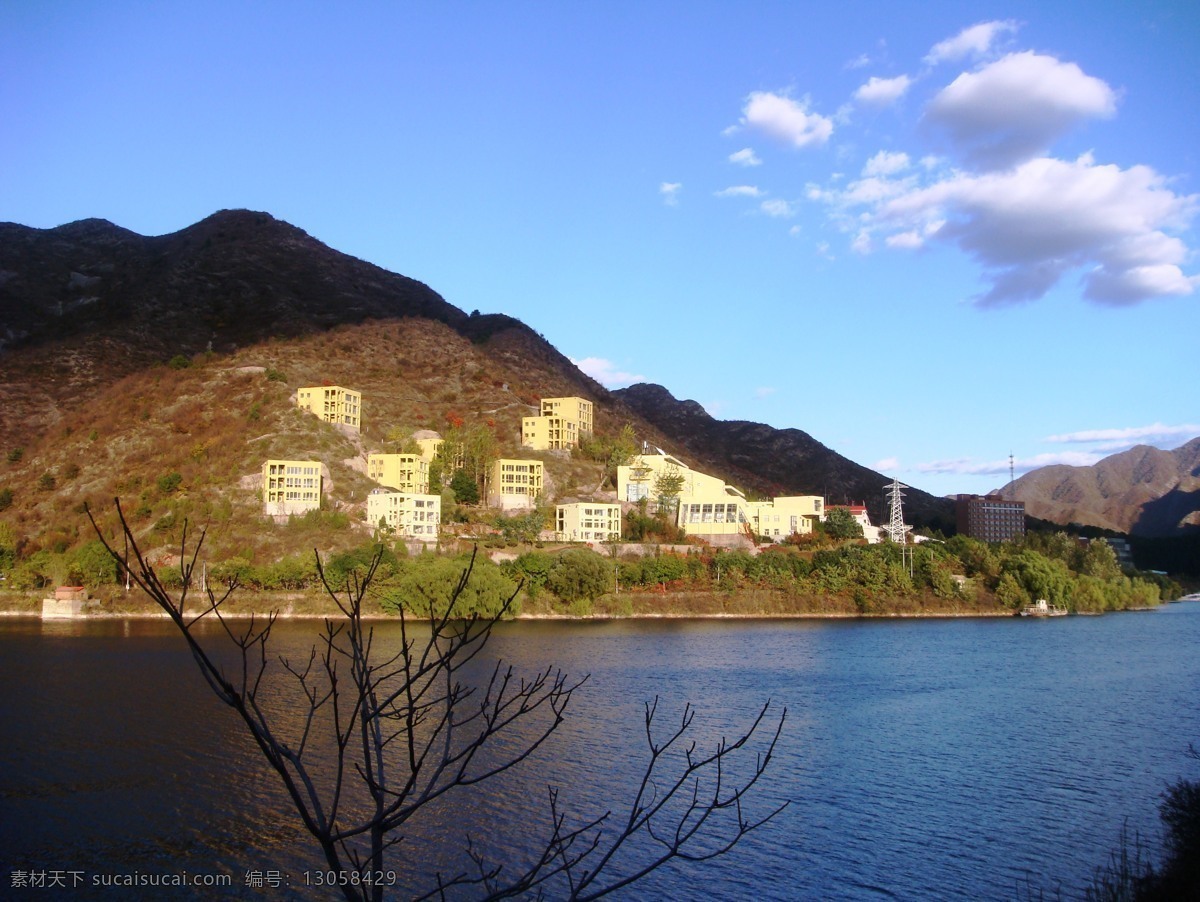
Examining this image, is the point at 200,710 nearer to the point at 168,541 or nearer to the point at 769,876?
the point at 769,876

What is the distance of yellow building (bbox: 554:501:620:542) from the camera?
174ft

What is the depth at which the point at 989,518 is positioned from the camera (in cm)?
8944

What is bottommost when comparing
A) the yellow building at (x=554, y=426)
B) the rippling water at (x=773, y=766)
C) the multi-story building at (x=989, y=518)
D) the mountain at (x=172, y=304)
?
the rippling water at (x=773, y=766)

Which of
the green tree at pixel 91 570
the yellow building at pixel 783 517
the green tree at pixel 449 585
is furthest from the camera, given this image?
the yellow building at pixel 783 517

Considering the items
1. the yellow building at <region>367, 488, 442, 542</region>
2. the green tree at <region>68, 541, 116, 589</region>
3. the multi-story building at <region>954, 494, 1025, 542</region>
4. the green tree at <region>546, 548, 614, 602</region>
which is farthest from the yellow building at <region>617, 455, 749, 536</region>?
the multi-story building at <region>954, 494, 1025, 542</region>

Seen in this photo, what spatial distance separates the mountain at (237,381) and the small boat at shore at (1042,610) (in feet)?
90.8

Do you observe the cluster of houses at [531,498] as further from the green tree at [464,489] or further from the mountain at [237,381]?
the mountain at [237,381]

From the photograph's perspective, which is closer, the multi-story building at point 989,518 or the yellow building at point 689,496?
the yellow building at point 689,496

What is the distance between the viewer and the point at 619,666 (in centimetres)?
2925

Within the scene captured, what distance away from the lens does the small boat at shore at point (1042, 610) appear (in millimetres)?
52156

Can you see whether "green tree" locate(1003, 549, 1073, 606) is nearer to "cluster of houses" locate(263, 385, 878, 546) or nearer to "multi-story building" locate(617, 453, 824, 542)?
"cluster of houses" locate(263, 385, 878, 546)

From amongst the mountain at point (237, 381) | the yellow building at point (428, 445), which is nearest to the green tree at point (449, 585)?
the mountain at point (237, 381)

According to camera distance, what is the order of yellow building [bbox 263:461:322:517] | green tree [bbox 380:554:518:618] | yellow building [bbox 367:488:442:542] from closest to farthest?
green tree [bbox 380:554:518:618], yellow building [bbox 367:488:442:542], yellow building [bbox 263:461:322:517]

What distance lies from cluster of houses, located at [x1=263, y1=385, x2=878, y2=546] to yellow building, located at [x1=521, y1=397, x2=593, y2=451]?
728 millimetres
